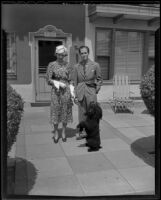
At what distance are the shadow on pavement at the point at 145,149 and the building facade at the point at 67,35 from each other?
4.28 meters

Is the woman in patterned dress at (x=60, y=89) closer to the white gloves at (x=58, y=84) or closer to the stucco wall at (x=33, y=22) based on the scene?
the white gloves at (x=58, y=84)

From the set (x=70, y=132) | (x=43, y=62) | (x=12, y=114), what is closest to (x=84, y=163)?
(x=12, y=114)

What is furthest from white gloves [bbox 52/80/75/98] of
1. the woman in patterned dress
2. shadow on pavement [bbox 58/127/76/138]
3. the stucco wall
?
the stucco wall

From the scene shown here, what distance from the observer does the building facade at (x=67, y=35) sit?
8766mm

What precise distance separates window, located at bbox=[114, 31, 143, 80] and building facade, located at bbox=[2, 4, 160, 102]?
0.11 feet

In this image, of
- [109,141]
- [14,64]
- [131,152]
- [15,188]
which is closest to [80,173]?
[15,188]

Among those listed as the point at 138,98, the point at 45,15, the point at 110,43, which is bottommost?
the point at 138,98

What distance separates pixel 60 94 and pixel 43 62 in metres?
4.40

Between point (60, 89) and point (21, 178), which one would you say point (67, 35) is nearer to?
point (60, 89)

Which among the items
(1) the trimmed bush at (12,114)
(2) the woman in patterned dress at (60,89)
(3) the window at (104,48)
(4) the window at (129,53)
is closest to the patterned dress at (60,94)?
(2) the woman in patterned dress at (60,89)

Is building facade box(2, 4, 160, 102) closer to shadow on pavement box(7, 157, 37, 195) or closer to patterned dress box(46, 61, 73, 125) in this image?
patterned dress box(46, 61, 73, 125)

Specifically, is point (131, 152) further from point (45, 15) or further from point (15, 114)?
point (45, 15)

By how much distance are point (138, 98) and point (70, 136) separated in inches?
189

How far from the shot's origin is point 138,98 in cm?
1009
